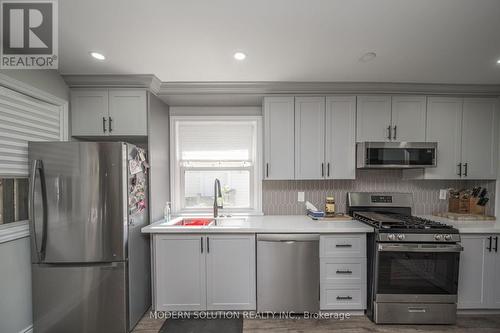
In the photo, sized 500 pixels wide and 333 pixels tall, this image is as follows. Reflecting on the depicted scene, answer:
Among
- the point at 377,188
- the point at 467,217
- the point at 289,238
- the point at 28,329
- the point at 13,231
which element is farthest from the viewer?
the point at 377,188

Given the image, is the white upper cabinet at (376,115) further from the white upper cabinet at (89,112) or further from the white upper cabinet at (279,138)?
the white upper cabinet at (89,112)

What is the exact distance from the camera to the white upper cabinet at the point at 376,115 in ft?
8.14

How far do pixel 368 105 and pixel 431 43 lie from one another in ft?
2.84

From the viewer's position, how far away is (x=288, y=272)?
2.11m

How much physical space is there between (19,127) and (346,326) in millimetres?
3523

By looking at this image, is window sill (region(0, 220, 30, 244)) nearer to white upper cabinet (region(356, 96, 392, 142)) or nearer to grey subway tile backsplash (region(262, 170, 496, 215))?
grey subway tile backsplash (region(262, 170, 496, 215))

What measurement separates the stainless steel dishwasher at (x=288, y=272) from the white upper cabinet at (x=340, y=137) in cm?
88

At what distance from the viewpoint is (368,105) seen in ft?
8.15

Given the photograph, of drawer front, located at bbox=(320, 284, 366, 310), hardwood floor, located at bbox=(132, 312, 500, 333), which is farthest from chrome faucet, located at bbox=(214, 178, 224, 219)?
drawer front, located at bbox=(320, 284, 366, 310)

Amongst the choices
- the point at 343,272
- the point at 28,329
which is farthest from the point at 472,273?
the point at 28,329

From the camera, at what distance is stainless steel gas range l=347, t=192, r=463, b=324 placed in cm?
199

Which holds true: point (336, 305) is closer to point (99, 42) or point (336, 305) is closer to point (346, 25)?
point (346, 25)

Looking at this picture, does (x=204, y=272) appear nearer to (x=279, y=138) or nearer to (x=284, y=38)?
(x=279, y=138)

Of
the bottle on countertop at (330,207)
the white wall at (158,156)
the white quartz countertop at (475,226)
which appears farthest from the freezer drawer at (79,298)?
the white quartz countertop at (475,226)
